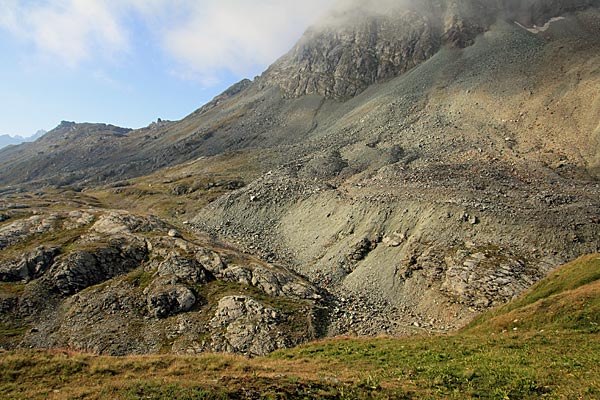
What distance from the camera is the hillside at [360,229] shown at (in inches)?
1583

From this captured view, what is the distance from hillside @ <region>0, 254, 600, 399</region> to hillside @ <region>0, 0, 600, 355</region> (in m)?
11.7

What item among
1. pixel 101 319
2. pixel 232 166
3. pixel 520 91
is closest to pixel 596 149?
pixel 520 91

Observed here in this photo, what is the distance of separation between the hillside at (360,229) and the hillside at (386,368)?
11.7 metres

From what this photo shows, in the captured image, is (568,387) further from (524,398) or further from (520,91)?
(520,91)

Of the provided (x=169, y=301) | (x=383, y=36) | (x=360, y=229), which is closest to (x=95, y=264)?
(x=169, y=301)

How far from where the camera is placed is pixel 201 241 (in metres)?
62.0

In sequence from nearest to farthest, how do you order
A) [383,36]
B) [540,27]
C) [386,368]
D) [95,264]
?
[386,368] → [95,264] → [540,27] → [383,36]

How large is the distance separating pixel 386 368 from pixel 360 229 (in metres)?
35.7

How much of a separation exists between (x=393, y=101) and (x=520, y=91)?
3571 centimetres

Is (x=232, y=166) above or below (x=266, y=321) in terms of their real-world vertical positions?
above

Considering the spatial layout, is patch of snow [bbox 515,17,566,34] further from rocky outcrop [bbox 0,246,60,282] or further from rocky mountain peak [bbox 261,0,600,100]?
rocky outcrop [bbox 0,246,60,282]

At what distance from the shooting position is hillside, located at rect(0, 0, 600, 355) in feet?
132

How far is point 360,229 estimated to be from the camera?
56875 millimetres

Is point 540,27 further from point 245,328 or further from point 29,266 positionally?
point 29,266
